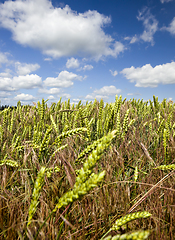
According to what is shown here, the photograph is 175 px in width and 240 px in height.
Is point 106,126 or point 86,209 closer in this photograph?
point 86,209

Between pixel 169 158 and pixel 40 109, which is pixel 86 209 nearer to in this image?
pixel 169 158

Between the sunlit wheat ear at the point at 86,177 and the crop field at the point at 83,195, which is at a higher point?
the sunlit wheat ear at the point at 86,177

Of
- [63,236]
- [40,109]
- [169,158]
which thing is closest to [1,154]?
[40,109]

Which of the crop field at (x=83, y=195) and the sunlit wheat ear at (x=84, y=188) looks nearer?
the sunlit wheat ear at (x=84, y=188)

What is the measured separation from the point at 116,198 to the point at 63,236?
390 millimetres

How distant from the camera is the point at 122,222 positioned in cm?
65

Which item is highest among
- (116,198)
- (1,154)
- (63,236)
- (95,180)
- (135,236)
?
(95,180)

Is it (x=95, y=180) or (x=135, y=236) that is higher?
(x=95, y=180)

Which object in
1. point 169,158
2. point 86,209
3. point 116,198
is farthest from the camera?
point 169,158

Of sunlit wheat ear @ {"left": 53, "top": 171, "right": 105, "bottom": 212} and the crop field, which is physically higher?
sunlit wheat ear @ {"left": 53, "top": 171, "right": 105, "bottom": 212}

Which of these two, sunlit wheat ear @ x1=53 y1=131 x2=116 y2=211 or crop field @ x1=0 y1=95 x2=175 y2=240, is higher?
sunlit wheat ear @ x1=53 y1=131 x2=116 y2=211

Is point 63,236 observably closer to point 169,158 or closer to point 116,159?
point 116,159

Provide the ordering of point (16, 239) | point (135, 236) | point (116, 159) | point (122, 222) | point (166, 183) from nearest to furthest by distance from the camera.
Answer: point (135, 236), point (122, 222), point (16, 239), point (166, 183), point (116, 159)

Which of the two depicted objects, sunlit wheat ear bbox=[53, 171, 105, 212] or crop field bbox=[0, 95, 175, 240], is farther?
crop field bbox=[0, 95, 175, 240]
